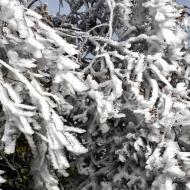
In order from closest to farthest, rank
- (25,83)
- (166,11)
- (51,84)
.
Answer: (25,83), (51,84), (166,11)

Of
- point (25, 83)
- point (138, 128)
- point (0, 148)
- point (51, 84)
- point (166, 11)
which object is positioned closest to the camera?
point (25, 83)

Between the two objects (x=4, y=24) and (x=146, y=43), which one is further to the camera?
(x=146, y=43)

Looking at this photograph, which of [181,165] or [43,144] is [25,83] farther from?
[181,165]

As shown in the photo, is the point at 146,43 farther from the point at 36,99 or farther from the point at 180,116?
the point at 36,99

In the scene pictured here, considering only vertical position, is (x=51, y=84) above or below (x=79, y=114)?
above

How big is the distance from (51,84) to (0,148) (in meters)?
0.94

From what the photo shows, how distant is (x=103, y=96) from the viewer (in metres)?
6.16

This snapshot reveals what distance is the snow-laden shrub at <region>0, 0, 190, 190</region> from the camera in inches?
197

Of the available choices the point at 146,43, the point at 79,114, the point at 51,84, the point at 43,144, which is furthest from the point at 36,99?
the point at 146,43

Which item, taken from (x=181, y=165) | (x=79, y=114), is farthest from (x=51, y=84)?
(x=181, y=165)

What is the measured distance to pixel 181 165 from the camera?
5.76 metres

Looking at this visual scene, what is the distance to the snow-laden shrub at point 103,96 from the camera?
4992mm

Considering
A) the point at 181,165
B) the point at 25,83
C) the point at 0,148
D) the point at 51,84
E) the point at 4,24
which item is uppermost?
the point at 4,24

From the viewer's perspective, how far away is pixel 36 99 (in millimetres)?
4992
